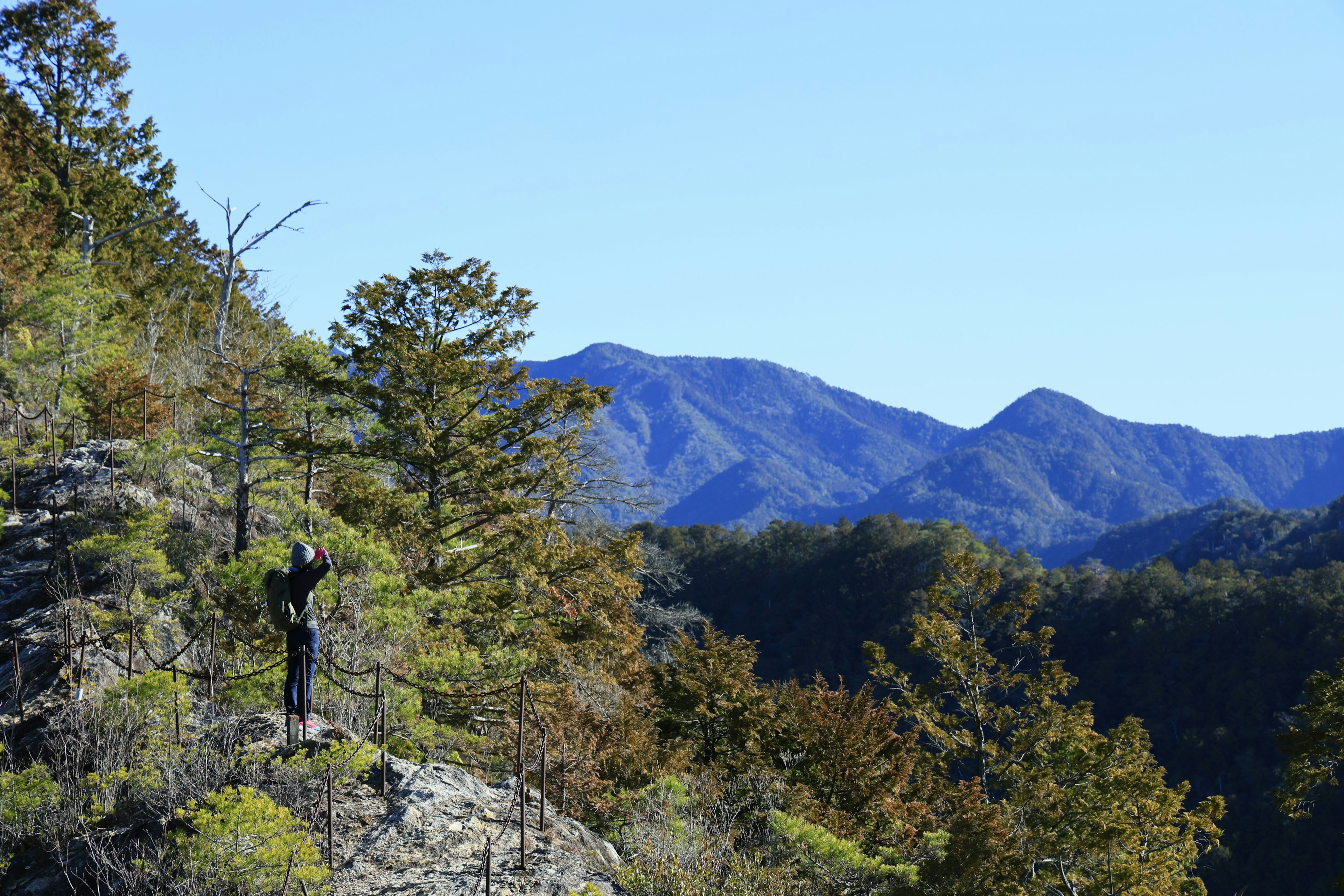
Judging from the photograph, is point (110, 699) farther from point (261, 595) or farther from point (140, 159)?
point (140, 159)

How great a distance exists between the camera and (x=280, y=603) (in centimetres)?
815

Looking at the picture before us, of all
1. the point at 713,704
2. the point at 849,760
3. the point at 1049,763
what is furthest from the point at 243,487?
the point at 1049,763

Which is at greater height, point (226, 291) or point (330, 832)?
point (226, 291)

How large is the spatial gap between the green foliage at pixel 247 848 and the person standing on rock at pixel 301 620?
1.69 metres

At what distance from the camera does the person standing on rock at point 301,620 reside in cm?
819

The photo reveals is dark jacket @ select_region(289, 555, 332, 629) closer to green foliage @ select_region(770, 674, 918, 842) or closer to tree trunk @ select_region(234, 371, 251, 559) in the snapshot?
tree trunk @ select_region(234, 371, 251, 559)

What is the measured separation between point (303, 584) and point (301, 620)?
34cm

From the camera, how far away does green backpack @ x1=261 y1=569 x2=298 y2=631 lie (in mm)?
Result: 8148

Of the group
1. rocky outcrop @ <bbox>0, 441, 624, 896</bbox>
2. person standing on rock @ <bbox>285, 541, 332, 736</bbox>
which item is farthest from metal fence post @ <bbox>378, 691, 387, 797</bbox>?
person standing on rock @ <bbox>285, 541, 332, 736</bbox>

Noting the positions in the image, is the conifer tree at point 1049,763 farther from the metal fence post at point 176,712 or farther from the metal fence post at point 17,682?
the metal fence post at point 17,682

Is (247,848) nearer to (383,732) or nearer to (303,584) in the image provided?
(303,584)

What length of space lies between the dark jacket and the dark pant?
0.35ft

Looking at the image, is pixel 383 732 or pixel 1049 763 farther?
pixel 1049 763

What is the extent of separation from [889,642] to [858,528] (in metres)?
16.2
